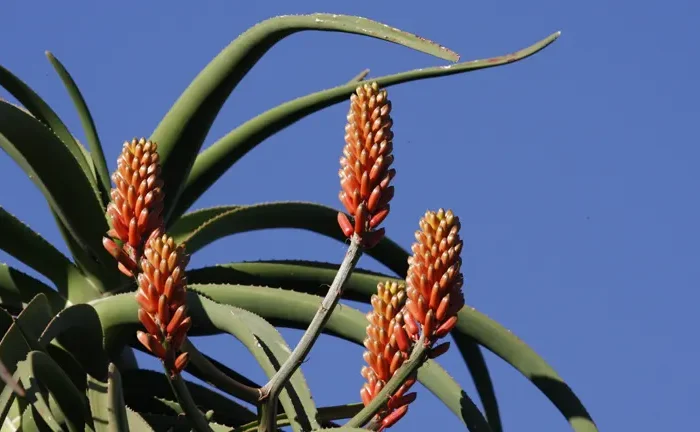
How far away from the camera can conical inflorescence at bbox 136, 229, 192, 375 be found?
2115 millimetres

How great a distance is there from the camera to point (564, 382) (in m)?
3.11

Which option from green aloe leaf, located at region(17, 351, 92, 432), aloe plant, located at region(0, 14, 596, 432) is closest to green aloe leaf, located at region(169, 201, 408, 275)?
aloe plant, located at region(0, 14, 596, 432)

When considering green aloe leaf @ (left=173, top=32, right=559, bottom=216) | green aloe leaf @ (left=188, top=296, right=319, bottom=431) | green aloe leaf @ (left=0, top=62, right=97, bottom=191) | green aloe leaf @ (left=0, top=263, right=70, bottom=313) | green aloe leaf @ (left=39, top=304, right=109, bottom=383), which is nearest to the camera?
green aloe leaf @ (left=188, top=296, right=319, bottom=431)

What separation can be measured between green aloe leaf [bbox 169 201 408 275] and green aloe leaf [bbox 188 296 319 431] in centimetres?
65

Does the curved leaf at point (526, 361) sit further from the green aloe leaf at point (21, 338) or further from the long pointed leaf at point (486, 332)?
the green aloe leaf at point (21, 338)

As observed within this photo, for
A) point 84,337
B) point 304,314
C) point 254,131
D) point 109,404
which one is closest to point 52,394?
point 84,337

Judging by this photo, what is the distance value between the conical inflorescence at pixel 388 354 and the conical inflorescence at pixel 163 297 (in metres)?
0.31

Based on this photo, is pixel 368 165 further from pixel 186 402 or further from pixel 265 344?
pixel 265 344

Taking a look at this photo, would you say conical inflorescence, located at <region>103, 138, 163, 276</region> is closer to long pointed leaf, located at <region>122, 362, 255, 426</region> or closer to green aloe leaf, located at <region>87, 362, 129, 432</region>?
green aloe leaf, located at <region>87, 362, 129, 432</region>

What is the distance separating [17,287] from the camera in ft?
11.6

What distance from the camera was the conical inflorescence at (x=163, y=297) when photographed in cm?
212

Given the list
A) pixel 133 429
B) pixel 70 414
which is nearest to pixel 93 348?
pixel 70 414

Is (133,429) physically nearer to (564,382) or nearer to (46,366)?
(46,366)

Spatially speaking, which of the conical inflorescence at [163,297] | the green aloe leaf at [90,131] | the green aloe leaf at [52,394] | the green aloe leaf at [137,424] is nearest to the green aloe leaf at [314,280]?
the green aloe leaf at [90,131]
